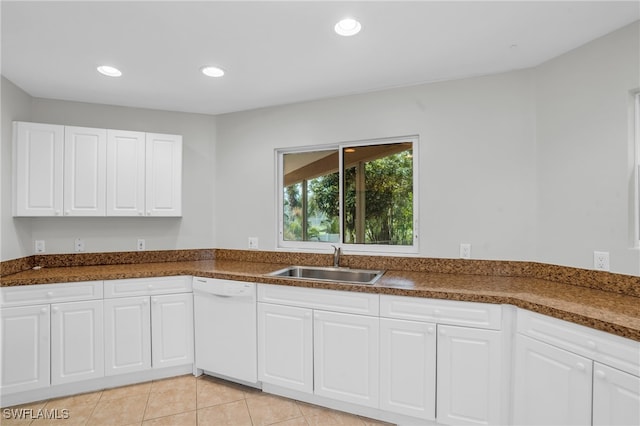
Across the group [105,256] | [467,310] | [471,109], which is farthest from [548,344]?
[105,256]

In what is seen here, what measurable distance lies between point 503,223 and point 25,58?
353 centimetres

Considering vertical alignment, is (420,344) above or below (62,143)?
below

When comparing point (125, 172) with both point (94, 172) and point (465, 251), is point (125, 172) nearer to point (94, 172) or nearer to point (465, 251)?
point (94, 172)

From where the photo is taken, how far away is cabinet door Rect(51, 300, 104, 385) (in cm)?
235

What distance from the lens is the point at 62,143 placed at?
2.66m

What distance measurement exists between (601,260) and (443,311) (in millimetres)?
A: 1002

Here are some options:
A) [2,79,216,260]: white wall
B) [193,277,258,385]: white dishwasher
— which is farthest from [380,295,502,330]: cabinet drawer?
[2,79,216,260]: white wall

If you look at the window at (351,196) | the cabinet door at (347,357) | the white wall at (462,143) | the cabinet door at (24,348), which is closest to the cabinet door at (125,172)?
the cabinet door at (24,348)

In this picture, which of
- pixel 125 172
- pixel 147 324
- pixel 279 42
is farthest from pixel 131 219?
pixel 279 42

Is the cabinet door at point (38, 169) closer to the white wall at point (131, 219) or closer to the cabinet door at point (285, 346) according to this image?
the white wall at point (131, 219)

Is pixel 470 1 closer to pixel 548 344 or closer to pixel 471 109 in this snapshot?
pixel 471 109

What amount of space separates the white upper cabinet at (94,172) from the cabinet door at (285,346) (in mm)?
1426

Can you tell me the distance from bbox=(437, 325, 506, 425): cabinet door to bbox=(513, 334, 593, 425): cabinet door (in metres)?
0.10

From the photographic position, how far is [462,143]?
8.12ft
